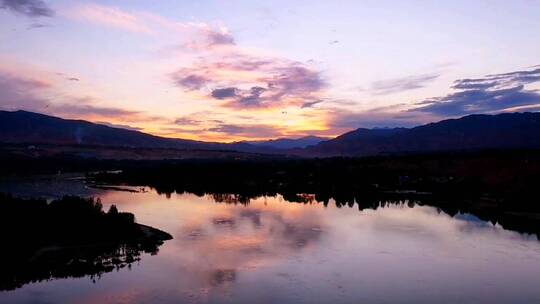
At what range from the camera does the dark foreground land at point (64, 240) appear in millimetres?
25844

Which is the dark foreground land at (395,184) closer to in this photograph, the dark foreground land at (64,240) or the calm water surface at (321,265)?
the calm water surface at (321,265)

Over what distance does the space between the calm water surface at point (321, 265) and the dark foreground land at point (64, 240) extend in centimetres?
129

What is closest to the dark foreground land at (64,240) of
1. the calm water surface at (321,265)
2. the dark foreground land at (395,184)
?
the calm water surface at (321,265)

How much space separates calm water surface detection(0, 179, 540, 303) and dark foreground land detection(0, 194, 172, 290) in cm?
129

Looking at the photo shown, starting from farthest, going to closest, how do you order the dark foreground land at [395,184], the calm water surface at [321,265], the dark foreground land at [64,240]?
the dark foreground land at [395,184] < the dark foreground land at [64,240] < the calm water surface at [321,265]

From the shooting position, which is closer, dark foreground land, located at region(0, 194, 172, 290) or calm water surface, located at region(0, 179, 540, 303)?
calm water surface, located at region(0, 179, 540, 303)

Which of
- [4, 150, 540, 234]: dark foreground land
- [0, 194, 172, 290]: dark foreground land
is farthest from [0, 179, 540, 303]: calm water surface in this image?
[4, 150, 540, 234]: dark foreground land

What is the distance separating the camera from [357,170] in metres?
83.6

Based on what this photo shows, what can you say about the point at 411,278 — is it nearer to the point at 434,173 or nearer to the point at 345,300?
the point at 345,300

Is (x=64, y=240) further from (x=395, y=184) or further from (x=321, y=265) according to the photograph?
(x=395, y=184)

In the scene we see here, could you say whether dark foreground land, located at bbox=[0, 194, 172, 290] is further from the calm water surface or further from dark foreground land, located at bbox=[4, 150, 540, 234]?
dark foreground land, located at bbox=[4, 150, 540, 234]

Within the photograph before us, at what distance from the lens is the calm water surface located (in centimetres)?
2188

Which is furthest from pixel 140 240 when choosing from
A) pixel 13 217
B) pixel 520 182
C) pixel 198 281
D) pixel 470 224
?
pixel 520 182

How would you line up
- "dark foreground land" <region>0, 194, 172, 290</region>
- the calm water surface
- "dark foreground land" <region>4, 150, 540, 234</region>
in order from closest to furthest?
the calm water surface
"dark foreground land" <region>0, 194, 172, 290</region>
"dark foreground land" <region>4, 150, 540, 234</region>
